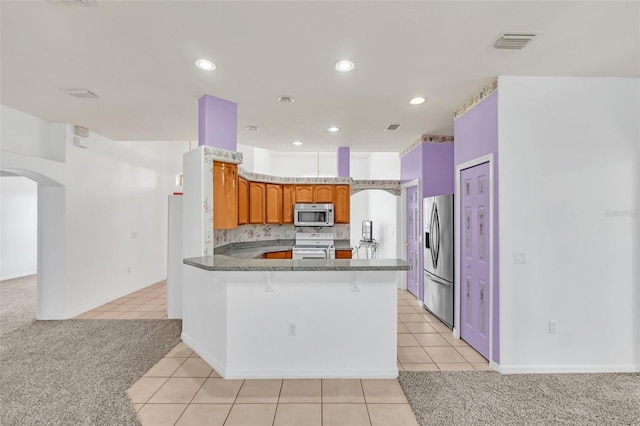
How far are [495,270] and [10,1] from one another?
4158mm

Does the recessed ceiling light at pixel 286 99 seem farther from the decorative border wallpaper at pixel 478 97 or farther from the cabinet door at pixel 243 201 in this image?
the decorative border wallpaper at pixel 478 97

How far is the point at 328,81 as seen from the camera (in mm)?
2953

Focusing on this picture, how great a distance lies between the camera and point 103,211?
5.04 m

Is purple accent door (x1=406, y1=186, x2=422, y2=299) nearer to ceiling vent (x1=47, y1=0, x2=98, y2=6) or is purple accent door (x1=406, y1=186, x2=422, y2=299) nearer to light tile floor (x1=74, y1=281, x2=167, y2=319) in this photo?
light tile floor (x1=74, y1=281, x2=167, y2=319)

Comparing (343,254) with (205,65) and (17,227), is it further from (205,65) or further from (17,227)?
(17,227)

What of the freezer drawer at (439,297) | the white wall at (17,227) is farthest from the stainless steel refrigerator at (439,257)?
the white wall at (17,227)

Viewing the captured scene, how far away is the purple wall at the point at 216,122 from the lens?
3.34 meters

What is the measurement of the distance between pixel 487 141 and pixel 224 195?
2.87 meters

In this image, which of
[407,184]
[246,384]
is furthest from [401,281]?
[246,384]

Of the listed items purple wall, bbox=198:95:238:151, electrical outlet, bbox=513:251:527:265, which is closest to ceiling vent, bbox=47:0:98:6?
purple wall, bbox=198:95:238:151

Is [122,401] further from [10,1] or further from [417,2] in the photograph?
[417,2]

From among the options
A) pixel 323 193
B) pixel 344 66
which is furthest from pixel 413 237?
pixel 344 66

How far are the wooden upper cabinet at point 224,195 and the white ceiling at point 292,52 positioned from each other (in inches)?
31.2

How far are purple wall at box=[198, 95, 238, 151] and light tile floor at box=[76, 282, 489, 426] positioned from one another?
2.33 meters
